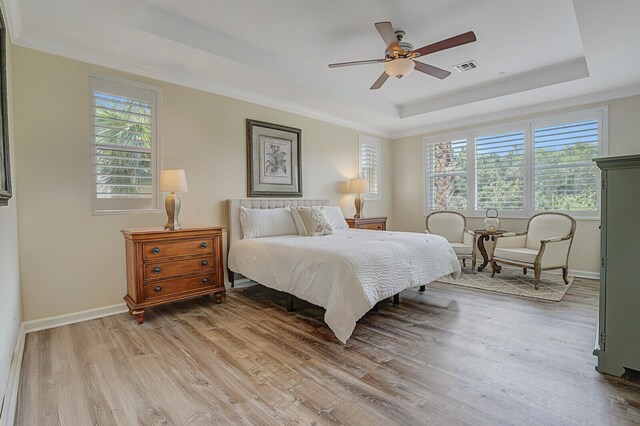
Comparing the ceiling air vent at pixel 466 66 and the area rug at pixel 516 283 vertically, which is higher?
the ceiling air vent at pixel 466 66

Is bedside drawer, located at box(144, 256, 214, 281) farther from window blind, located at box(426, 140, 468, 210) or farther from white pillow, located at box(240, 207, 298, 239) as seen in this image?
window blind, located at box(426, 140, 468, 210)

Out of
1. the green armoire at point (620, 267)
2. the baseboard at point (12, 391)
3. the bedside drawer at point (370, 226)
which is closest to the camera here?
the baseboard at point (12, 391)

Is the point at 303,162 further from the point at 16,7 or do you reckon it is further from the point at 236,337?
the point at 16,7

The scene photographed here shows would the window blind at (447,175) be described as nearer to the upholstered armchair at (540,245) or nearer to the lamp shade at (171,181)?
the upholstered armchair at (540,245)

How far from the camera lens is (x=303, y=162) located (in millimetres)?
5172

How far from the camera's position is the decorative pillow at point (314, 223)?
4082 mm

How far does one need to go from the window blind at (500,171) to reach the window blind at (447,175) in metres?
0.26

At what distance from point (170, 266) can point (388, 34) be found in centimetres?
292

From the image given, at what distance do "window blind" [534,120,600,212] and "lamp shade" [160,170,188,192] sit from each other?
5075 millimetres

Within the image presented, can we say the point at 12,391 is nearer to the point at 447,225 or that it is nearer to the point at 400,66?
the point at 400,66

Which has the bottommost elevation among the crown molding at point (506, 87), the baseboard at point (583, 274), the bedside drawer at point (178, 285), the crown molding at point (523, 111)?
the baseboard at point (583, 274)

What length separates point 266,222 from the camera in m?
4.16

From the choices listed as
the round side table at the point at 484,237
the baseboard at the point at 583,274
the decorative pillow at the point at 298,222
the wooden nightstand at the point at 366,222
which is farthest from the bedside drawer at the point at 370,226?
the baseboard at the point at 583,274

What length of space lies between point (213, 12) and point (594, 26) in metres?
3.24
